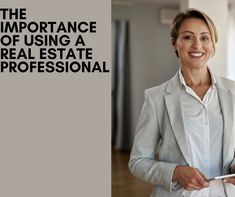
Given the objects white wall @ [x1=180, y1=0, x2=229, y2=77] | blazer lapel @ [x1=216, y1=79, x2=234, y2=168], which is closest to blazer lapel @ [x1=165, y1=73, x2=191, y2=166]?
blazer lapel @ [x1=216, y1=79, x2=234, y2=168]

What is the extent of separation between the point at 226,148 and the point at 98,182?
0.37 meters

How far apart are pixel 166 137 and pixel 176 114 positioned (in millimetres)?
73

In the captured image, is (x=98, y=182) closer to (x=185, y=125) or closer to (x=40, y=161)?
(x=40, y=161)

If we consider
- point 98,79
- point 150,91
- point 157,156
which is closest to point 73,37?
point 98,79

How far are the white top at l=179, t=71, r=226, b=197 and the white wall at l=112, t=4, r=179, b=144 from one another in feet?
22.8

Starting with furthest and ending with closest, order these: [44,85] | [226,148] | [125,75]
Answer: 1. [125,75]
2. [226,148]
3. [44,85]

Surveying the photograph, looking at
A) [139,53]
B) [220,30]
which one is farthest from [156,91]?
[139,53]

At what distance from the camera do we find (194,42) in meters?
1.21

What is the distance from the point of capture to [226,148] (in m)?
1.20

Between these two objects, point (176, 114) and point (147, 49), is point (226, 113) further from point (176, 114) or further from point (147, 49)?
point (147, 49)

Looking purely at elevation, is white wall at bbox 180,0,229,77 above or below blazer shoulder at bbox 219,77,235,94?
above

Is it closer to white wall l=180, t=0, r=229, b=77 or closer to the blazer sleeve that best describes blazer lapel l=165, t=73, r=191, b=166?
the blazer sleeve

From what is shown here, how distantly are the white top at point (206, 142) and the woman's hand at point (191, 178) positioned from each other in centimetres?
6

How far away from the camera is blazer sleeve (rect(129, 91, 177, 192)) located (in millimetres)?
1236
